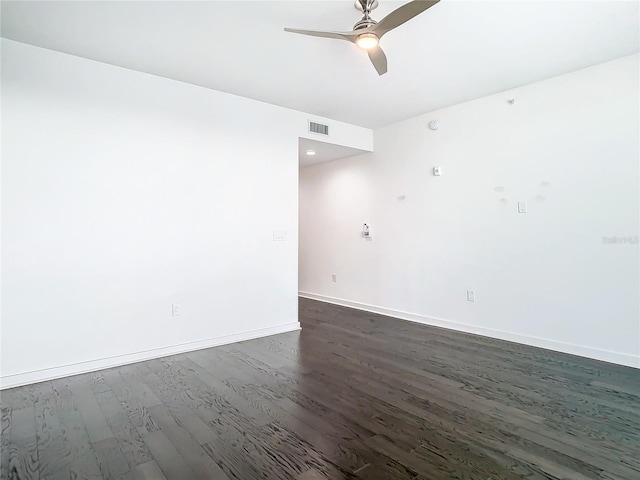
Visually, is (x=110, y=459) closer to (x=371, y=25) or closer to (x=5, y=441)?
(x=5, y=441)

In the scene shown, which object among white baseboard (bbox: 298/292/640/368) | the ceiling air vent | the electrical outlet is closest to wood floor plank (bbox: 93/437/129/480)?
the electrical outlet

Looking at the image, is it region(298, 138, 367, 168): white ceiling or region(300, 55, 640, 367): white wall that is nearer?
region(300, 55, 640, 367): white wall

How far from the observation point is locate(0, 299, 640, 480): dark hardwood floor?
5.44 ft

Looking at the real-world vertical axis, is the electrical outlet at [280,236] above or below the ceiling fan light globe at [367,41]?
below

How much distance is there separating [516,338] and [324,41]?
136 inches

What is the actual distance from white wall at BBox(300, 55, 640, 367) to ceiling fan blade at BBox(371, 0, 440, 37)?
2239 millimetres

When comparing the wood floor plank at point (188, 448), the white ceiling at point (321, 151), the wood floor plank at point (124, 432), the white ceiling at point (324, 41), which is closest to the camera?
the wood floor plank at point (188, 448)

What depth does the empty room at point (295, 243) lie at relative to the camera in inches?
76.0

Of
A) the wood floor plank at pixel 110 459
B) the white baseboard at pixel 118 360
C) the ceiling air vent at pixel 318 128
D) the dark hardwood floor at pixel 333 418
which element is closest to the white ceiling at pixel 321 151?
the ceiling air vent at pixel 318 128

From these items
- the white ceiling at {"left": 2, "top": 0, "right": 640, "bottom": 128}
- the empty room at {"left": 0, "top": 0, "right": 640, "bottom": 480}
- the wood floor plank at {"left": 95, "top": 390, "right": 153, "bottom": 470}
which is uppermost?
the white ceiling at {"left": 2, "top": 0, "right": 640, "bottom": 128}

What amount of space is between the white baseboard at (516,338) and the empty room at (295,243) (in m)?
0.03

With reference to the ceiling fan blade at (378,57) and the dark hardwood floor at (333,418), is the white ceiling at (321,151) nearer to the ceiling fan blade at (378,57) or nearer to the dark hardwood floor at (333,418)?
the ceiling fan blade at (378,57)

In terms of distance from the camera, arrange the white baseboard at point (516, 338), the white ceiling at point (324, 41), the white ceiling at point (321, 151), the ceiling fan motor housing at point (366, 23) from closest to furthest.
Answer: the ceiling fan motor housing at point (366, 23), the white ceiling at point (324, 41), the white baseboard at point (516, 338), the white ceiling at point (321, 151)

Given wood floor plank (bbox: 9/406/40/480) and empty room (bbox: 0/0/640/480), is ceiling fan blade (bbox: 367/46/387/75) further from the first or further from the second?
wood floor plank (bbox: 9/406/40/480)
